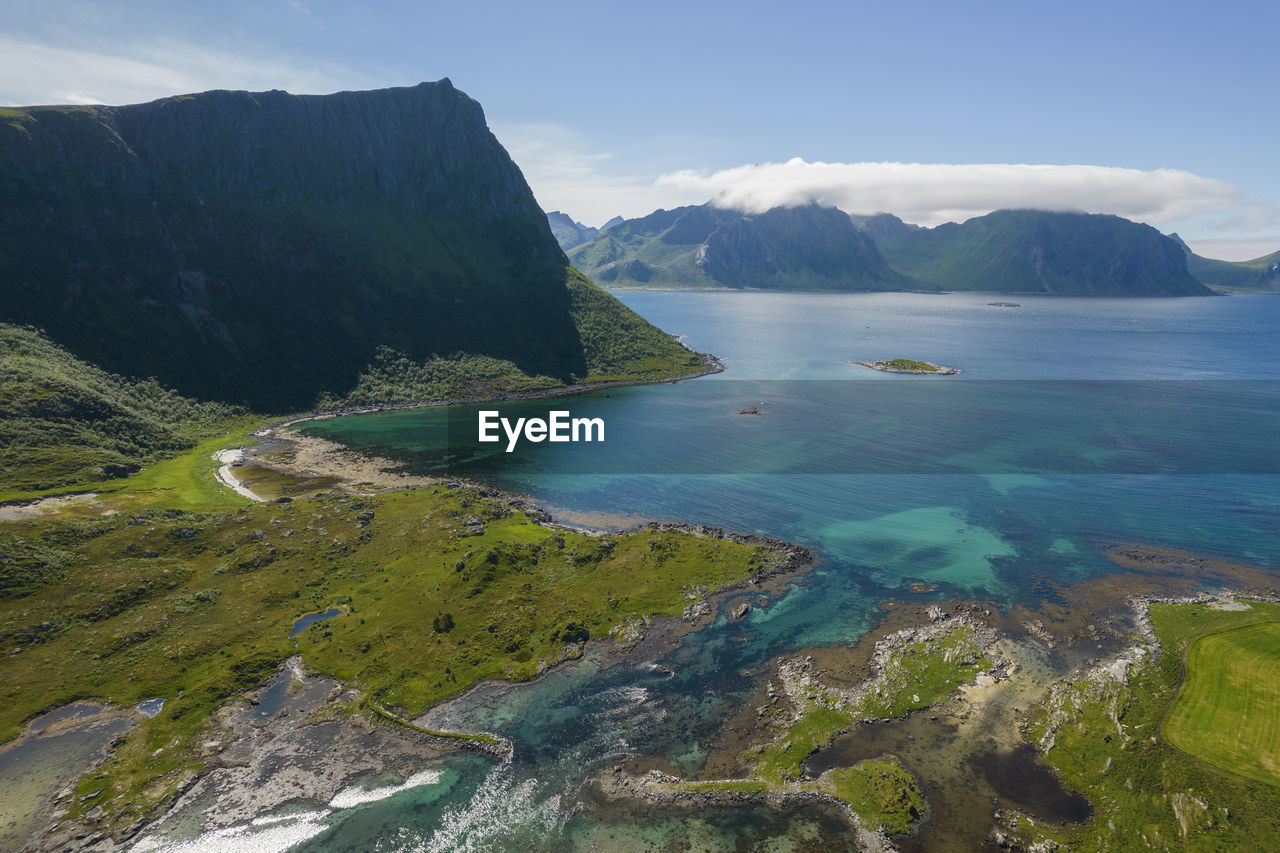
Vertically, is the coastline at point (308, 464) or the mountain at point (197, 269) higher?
the mountain at point (197, 269)

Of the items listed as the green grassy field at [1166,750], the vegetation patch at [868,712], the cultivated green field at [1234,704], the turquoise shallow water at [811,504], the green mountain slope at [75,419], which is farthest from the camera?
the green mountain slope at [75,419]

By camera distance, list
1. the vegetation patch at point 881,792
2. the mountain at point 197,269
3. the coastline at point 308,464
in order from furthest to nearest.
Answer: the mountain at point 197,269 → the coastline at point 308,464 → the vegetation patch at point 881,792

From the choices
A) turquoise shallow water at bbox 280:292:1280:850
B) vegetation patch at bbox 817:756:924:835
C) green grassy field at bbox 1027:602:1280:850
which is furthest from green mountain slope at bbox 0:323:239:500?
green grassy field at bbox 1027:602:1280:850

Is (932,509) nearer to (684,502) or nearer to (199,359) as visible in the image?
(684,502)

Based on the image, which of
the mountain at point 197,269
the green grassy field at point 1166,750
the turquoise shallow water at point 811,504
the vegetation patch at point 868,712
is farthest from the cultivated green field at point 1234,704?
the mountain at point 197,269

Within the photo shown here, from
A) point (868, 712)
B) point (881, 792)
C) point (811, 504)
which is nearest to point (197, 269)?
point (811, 504)

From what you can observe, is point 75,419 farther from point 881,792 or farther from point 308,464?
point 881,792

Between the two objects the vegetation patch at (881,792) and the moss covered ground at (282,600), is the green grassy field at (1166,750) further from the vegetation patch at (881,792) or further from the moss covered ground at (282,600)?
the moss covered ground at (282,600)
